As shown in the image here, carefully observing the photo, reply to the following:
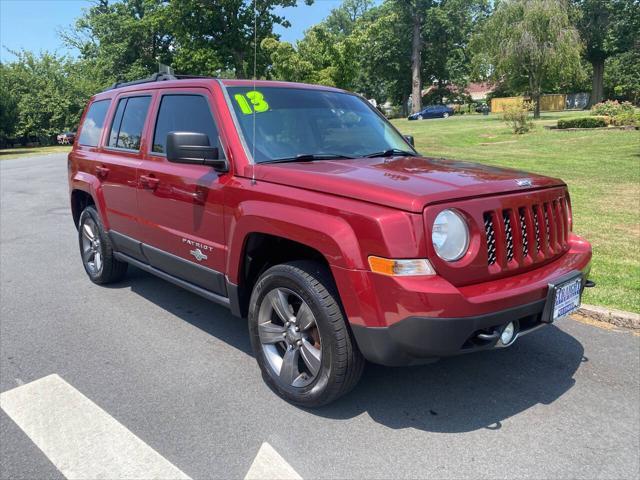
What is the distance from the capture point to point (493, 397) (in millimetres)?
3457

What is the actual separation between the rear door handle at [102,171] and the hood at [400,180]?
2290mm

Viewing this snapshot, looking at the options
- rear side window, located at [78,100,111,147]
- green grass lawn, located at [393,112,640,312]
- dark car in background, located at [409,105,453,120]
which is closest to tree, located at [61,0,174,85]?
dark car in background, located at [409,105,453,120]

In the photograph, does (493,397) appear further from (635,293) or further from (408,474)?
(635,293)

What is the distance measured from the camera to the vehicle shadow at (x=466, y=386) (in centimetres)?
326

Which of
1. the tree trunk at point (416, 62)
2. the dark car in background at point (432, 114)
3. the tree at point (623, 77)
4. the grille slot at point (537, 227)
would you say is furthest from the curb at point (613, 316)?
the tree trunk at point (416, 62)

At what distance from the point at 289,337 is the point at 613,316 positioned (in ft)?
9.55

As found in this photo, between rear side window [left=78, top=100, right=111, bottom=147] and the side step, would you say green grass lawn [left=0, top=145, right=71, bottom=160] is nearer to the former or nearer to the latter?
rear side window [left=78, top=100, right=111, bottom=147]

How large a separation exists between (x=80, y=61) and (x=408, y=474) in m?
64.5

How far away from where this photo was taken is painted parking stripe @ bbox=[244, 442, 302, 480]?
2750 mm

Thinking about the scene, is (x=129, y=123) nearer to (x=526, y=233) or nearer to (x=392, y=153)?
(x=392, y=153)

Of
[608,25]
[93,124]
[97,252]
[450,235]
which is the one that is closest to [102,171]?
[93,124]

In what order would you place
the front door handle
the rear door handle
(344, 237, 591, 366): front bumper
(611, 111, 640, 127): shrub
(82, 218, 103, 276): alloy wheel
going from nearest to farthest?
(344, 237, 591, 366): front bumper, the front door handle, the rear door handle, (82, 218, 103, 276): alloy wheel, (611, 111, 640, 127): shrub

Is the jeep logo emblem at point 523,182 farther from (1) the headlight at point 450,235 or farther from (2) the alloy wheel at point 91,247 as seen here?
(2) the alloy wheel at point 91,247

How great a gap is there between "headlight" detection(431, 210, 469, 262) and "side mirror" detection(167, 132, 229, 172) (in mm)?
1617
